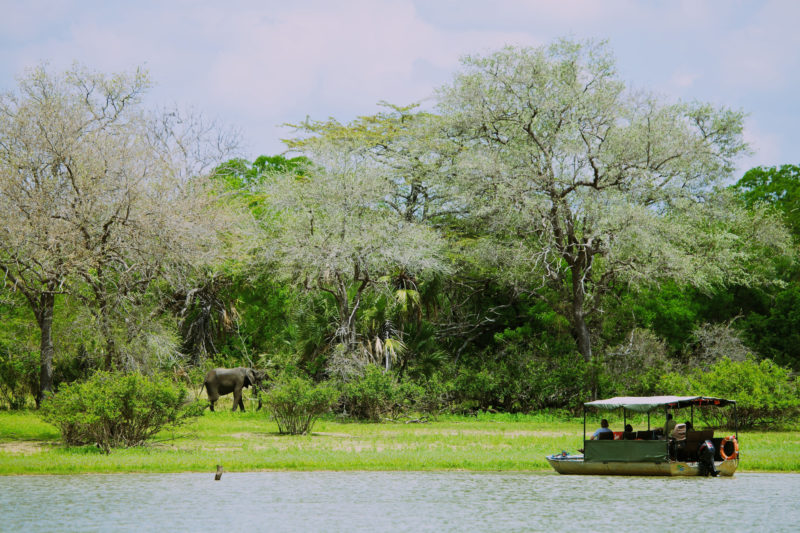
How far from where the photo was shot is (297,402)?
2184cm

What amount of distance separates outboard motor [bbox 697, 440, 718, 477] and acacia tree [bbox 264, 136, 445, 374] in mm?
13536

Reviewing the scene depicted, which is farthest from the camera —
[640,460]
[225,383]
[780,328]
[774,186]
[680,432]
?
[774,186]

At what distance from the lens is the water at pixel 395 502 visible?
11.0 m

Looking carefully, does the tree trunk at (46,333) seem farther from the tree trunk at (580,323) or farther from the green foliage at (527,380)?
the tree trunk at (580,323)

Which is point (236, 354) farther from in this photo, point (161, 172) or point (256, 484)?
point (256, 484)

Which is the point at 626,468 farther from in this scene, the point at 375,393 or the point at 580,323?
the point at 580,323

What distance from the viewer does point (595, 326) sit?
3444 cm

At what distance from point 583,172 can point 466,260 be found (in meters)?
5.86

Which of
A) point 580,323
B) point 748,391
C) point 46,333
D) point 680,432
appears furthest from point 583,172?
point 46,333

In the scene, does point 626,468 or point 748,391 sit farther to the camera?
point 748,391

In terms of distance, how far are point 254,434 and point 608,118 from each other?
16.5 metres

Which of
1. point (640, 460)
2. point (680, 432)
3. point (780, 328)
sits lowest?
point (640, 460)

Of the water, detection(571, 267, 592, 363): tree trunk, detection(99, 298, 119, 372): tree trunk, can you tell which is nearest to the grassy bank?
the water

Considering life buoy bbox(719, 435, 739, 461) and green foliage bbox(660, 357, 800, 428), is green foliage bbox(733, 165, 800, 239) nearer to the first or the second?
green foliage bbox(660, 357, 800, 428)
